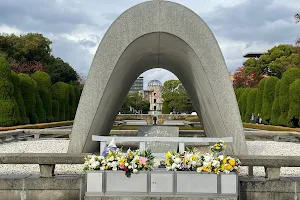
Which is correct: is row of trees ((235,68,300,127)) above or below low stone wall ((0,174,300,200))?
above

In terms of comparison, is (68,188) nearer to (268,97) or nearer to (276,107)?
(276,107)

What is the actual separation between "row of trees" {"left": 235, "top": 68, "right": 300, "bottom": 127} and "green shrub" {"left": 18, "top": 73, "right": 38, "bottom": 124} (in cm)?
1653

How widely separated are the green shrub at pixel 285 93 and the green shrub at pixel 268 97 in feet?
8.71

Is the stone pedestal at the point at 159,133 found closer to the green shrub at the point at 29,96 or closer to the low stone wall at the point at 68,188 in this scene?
the low stone wall at the point at 68,188

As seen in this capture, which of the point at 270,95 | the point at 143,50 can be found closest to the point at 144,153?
the point at 143,50

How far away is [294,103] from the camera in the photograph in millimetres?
22922

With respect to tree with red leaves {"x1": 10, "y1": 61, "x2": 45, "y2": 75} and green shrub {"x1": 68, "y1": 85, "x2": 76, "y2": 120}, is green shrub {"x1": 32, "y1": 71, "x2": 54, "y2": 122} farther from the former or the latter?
tree with red leaves {"x1": 10, "y1": 61, "x2": 45, "y2": 75}

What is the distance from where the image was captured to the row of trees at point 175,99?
65.3 meters

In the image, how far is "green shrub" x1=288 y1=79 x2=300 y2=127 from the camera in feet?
74.5

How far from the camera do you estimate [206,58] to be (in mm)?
7520

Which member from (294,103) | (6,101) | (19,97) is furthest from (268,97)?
(6,101)

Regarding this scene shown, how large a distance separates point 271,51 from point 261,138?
39430mm

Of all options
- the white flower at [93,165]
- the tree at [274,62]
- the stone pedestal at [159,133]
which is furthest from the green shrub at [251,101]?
the white flower at [93,165]

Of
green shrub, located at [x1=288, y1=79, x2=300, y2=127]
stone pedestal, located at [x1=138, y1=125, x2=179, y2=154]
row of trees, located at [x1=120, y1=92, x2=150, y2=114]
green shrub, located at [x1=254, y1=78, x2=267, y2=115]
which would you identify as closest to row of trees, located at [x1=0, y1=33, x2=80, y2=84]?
row of trees, located at [x1=120, y1=92, x2=150, y2=114]
